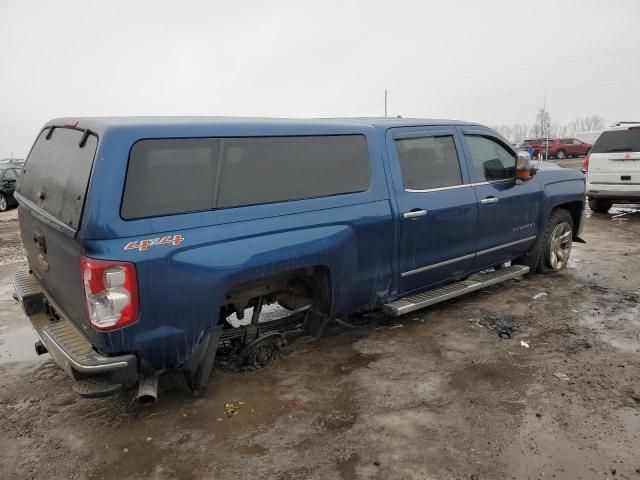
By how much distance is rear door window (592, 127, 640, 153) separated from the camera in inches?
393

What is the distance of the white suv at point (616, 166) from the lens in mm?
9875

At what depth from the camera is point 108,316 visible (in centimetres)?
281

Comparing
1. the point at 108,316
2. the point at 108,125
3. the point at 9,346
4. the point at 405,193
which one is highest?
the point at 108,125

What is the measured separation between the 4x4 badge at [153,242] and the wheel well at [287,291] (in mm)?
557

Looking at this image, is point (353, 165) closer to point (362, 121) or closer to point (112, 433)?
point (362, 121)

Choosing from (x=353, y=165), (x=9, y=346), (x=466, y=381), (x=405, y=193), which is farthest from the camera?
(x=9, y=346)

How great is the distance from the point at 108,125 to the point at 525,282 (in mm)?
5041

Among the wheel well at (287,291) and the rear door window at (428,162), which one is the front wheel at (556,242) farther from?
the wheel well at (287,291)

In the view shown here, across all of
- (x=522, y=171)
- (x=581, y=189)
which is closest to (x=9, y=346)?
(x=522, y=171)

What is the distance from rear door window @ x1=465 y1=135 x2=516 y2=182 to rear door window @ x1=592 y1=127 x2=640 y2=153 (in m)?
6.19

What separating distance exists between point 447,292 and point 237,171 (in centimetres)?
248

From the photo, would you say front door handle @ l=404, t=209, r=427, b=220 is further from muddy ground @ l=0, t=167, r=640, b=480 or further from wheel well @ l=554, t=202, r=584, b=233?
wheel well @ l=554, t=202, r=584, b=233

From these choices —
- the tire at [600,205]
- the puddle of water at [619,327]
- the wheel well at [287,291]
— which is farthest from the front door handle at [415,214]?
the tire at [600,205]

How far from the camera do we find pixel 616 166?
1009 cm
